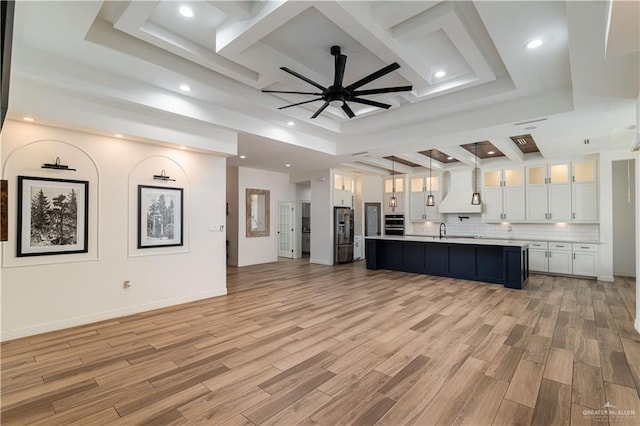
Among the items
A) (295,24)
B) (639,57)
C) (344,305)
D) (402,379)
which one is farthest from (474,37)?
(344,305)

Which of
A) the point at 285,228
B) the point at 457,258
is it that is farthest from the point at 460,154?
the point at 285,228

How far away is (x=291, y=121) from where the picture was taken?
5.34 metres

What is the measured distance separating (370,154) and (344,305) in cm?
353

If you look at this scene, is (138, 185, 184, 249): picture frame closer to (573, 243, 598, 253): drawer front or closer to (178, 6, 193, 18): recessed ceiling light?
(178, 6, 193, 18): recessed ceiling light

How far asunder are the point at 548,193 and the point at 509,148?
2109 mm

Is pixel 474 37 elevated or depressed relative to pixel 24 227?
elevated

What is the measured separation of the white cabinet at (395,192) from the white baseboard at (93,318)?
21.7 ft

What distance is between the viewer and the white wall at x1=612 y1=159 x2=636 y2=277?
6.96 m

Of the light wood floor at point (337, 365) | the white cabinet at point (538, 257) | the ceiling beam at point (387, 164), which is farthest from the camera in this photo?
the ceiling beam at point (387, 164)

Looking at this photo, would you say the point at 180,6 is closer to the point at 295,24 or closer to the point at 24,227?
the point at 295,24

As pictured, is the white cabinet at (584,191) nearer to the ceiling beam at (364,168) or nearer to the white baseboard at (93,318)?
the ceiling beam at (364,168)

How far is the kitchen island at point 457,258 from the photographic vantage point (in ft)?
19.5

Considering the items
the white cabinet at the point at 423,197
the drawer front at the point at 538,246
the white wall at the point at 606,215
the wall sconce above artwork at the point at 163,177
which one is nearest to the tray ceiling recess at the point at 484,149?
the white cabinet at the point at 423,197

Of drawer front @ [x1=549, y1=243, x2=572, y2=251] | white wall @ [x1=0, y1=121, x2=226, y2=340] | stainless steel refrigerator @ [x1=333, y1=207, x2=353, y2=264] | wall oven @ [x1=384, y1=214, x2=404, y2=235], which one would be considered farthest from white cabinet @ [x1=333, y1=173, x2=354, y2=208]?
drawer front @ [x1=549, y1=243, x2=572, y2=251]
